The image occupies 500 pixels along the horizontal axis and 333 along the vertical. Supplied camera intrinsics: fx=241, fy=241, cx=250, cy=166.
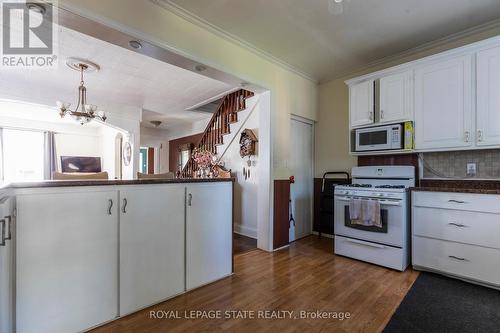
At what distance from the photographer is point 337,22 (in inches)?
106

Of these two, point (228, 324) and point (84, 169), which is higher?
point (84, 169)

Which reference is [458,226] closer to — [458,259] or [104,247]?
[458,259]

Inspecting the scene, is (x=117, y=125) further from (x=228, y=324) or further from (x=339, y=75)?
(x=228, y=324)

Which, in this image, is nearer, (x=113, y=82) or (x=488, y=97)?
(x=488, y=97)

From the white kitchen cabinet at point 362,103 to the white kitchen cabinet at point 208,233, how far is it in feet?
6.97

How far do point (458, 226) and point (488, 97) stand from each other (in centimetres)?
→ 138

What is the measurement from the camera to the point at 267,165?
3.49m

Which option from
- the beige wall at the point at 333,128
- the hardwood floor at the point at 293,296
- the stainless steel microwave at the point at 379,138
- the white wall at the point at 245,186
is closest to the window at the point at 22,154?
the white wall at the point at 245,186

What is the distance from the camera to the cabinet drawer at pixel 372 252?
109 inches

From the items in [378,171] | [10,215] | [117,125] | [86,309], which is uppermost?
[117,125]

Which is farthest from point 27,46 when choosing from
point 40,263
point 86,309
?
point 86,309

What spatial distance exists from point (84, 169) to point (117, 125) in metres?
3.11

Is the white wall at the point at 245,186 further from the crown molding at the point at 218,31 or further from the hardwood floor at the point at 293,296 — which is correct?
the hardwood floor at the point at 293,296

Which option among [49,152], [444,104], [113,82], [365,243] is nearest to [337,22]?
[444,104]
